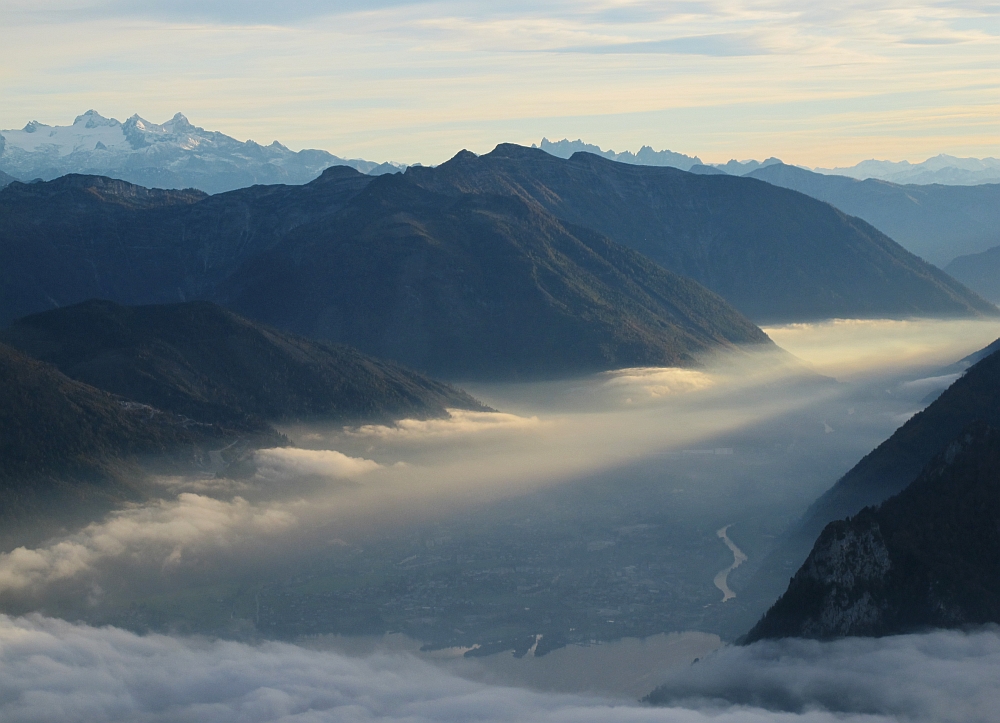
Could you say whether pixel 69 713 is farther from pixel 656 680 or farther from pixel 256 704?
pixel 656 680

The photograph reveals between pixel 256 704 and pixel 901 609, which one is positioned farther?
pixel 256 704

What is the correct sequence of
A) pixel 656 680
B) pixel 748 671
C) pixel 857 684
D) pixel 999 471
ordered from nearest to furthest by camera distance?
1. pixel 857 684
2. pixel 748 671
3. pixel 999 471
4. pixel 656 680

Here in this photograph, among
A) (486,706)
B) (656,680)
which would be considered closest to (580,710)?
(486,706)

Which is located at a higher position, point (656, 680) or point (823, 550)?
point (823, 550)

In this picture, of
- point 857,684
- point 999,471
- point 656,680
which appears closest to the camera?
point 857,684

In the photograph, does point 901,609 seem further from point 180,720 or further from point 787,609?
point 180,720

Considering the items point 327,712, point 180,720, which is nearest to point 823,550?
point 327,712
